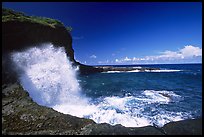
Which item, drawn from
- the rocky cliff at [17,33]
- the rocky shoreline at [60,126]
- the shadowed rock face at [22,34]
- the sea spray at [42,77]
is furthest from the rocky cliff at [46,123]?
the shadowed rock face at [22,34]

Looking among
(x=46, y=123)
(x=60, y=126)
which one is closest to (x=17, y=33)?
(x=46, y=123)

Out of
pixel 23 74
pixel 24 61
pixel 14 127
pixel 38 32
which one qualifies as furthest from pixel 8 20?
pixel 14 127

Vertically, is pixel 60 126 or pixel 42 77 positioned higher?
pixel 42 77

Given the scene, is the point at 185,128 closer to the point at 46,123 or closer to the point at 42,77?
the point at 46,123

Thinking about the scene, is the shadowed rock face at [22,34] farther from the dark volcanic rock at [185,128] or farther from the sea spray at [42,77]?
the dark volcanic rock at [185,128]

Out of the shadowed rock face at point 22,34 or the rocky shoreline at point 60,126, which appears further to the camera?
the shadowed rock face at point 22,34

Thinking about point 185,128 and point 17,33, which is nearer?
point 185,128

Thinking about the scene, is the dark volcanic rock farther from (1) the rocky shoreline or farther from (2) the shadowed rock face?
(2) the shadowed rock face

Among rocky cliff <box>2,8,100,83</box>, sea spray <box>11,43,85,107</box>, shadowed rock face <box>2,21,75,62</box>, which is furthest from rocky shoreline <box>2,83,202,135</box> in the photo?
shadowed rock face <box>2,21,75,62</box>

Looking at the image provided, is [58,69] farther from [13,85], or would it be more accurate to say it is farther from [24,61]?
[13,85]

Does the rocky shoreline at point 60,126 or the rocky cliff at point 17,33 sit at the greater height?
the rocky cliff at point 17,33

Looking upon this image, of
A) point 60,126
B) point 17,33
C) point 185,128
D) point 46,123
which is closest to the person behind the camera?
point 185,128

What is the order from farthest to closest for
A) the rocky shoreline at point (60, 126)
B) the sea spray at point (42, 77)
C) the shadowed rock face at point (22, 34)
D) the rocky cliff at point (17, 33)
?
the shadowed rock face at point (22, 34) < the rocky cliff at point (17, 33) < the sea spray at point (42, 77) < the rocky shoreline at point (60, 126)

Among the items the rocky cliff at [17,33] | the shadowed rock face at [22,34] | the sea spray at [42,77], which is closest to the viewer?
the sea spray at [42,77]
